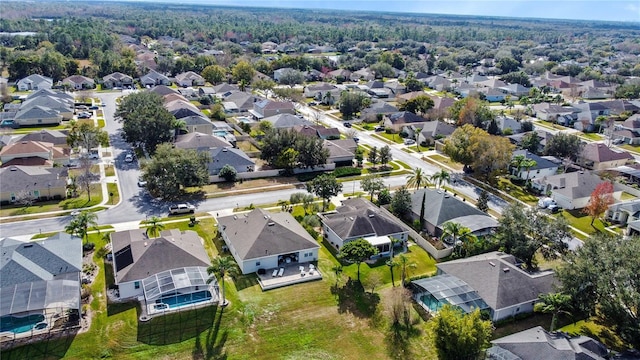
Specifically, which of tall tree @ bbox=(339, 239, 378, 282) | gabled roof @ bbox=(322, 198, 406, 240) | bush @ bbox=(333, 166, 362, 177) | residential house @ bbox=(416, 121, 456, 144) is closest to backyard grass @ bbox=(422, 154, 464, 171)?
residential house @ bbox=(416, 121, 456, 144)

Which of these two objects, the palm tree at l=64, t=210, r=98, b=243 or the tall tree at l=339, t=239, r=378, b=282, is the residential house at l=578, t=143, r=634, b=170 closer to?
the tall tree at l=339, t=239, r=378, b=282

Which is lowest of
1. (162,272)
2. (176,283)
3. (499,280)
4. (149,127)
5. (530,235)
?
(499,280)

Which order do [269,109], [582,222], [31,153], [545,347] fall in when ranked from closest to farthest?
1. [545,347]
2. [582,222]
3. [31,153]
4. [269,109]

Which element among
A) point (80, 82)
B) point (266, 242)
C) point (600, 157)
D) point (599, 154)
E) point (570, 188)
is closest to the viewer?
point (266, 242)

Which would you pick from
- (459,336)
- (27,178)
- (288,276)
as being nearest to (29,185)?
(27,178)

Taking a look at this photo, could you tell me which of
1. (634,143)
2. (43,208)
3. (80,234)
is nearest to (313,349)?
(80,234)

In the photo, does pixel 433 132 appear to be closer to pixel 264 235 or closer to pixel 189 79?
pixel 264 235
